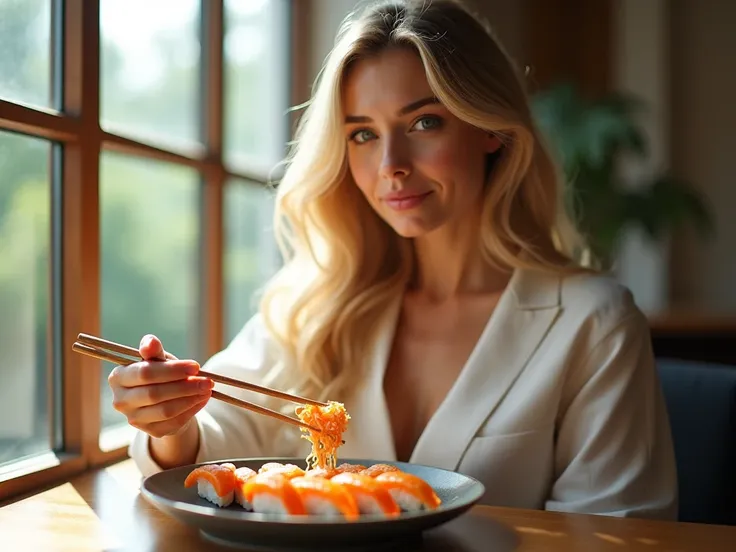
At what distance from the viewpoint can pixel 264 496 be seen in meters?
1.11

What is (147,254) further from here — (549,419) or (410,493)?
(410,493)

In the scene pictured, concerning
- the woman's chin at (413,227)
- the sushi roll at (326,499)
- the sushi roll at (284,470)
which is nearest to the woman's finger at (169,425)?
the sushi roll at (284,470)

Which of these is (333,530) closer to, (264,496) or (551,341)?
(264,496)

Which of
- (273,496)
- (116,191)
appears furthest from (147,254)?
(273,496)

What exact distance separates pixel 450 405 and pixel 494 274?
1.19 feet

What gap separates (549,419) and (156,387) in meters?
0.73

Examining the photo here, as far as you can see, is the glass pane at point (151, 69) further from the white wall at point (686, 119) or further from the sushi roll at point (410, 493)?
the white wall at point (686, 119)

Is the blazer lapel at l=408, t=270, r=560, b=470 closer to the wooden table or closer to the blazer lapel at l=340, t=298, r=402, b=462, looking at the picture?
the blazer lapel at l=340, t=298, r=402, b=462

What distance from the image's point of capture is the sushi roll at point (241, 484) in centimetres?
117

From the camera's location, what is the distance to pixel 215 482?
119 cm

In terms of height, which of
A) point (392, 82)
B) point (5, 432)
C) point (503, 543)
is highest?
point (392, 82)

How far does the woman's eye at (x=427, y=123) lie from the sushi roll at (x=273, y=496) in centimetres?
78

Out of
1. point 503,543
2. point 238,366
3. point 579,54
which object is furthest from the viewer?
point 579,54

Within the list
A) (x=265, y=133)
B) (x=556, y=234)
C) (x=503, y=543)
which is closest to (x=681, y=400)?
(x=556, y=234)
